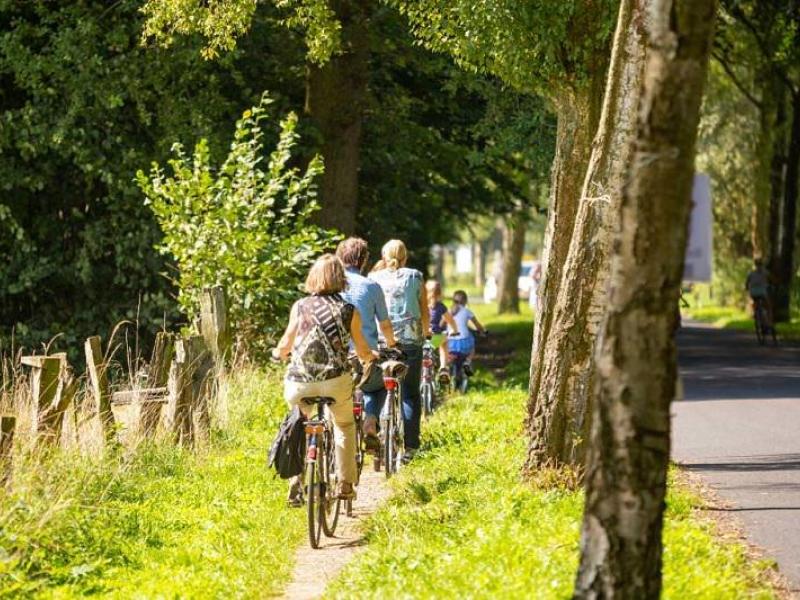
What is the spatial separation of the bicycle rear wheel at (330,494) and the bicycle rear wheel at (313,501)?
3.3 inches

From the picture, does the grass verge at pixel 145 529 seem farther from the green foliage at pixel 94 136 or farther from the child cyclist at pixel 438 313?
the green foliage at pixel 94 136

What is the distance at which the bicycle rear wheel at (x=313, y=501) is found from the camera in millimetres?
10297

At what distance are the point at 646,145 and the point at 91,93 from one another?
61.6ft

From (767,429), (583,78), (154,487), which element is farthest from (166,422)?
(767,429)

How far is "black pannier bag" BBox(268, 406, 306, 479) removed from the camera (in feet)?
→ 35.9

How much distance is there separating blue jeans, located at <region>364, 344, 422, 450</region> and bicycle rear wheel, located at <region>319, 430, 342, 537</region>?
2.25m

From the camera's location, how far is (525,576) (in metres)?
8.20

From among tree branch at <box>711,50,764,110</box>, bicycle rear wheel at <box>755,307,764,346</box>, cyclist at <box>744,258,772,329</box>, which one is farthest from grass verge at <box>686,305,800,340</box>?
tree branch at <box>711,50,764,110</box>

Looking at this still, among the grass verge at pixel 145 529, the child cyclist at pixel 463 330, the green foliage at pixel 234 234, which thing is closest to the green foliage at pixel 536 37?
the grass verge at pixel 145 529

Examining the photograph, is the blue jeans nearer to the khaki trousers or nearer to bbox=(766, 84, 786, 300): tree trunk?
the khaki trousers

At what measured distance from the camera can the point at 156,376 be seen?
15023 millimetres

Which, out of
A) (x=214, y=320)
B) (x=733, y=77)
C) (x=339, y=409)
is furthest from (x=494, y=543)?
(x=733, y=77)

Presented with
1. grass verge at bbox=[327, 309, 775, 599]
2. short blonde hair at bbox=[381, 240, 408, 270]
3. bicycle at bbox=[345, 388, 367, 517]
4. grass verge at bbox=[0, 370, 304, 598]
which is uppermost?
short blonde hair at bbox=[381, 240, 408, 270]

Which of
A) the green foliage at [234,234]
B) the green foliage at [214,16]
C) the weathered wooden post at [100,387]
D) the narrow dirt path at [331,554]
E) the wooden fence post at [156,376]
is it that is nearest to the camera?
the narrow dirt path at [331,554]
